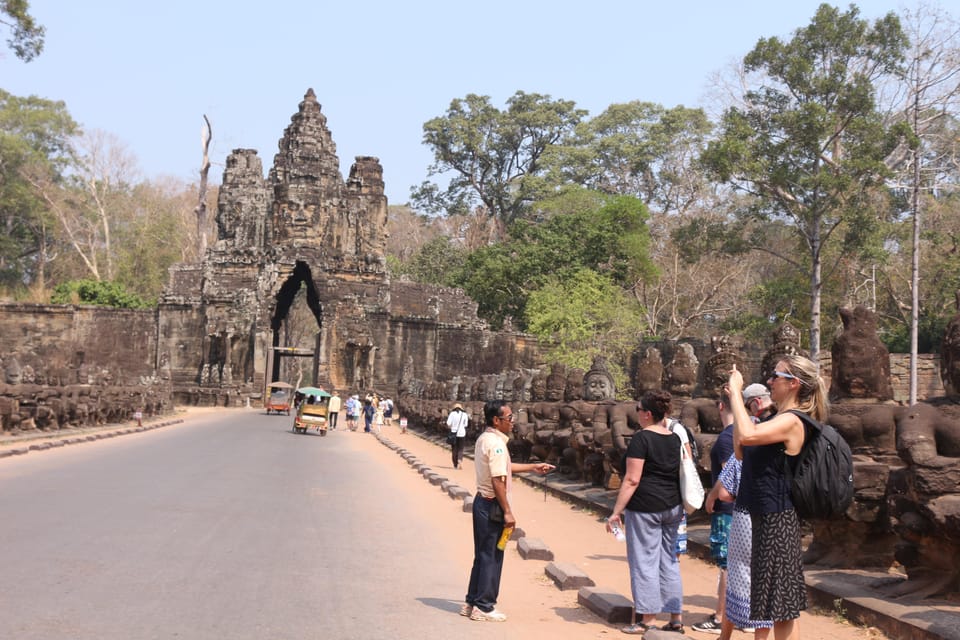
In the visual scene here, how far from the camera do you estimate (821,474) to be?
488 cm

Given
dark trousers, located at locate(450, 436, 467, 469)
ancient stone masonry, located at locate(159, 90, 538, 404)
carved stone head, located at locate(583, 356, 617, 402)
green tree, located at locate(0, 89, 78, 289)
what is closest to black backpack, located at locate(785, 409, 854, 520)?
carved stone head, located at locate(583, 356, 617, 402)

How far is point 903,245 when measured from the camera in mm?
45750

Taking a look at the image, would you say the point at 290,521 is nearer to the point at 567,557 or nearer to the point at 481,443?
the point at 567,557

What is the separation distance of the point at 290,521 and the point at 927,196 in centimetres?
4256

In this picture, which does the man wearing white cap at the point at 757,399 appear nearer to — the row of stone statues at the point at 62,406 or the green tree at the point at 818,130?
the row of stone statues at the point at 62,406

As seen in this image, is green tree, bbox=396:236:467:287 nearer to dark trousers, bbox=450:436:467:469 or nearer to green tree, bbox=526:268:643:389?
green tree, bbox=526:268:643:389

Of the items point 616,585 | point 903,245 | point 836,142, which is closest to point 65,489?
point 616,585

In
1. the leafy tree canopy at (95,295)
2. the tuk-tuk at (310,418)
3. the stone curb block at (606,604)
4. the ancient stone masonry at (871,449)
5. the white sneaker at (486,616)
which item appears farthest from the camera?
the leafy tree canopy at (95,295)

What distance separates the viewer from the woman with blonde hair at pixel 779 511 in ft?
16.5

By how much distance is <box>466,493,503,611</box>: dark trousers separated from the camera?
23.1 ft

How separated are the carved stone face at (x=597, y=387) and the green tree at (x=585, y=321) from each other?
22943 millimetres

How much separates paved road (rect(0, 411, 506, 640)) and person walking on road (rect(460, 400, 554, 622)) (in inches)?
9.2

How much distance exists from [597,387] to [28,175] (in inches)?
2596

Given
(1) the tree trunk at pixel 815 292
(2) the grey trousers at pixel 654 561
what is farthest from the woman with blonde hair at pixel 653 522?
(1) the tree trunk at pixel 815 292
